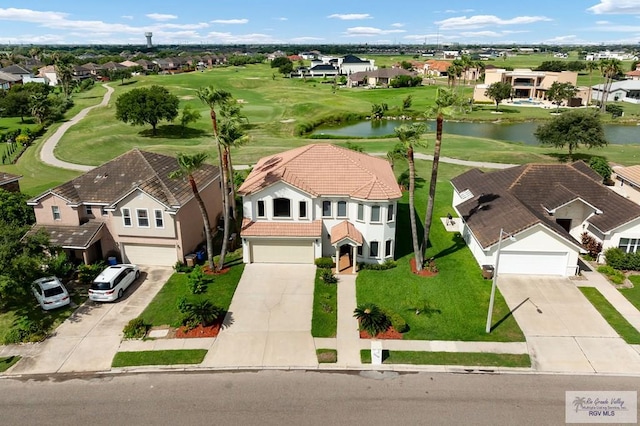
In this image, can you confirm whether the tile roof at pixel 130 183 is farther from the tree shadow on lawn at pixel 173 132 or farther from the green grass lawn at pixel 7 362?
the tree shadow on lawn at pixel 173 132

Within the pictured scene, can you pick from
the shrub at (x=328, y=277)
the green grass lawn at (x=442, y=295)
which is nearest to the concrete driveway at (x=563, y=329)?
the green grass lawn at (x=442, y=295)

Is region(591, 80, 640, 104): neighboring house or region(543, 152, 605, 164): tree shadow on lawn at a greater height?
region(591, 80, 640, 104): neighboring house

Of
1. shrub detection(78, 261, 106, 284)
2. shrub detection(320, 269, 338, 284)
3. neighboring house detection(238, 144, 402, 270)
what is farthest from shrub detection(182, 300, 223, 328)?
shrub detection(78, 261, 106, 284)

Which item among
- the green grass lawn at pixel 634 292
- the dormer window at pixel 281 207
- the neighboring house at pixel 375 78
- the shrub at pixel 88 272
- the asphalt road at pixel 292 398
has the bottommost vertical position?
the green grass lawn at pixel 634 292

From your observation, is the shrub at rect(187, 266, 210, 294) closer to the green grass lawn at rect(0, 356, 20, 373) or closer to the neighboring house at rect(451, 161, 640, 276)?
the green grass lawn at rect(0, 356, 20, 373)

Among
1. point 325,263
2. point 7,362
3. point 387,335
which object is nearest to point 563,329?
point 387,335

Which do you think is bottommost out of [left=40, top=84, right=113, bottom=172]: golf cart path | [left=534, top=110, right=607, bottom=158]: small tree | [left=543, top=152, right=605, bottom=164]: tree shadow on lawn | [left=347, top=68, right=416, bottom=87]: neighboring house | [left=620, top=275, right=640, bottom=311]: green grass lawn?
[left=620, top=275, right=640, bottom=311]: green grass lawn

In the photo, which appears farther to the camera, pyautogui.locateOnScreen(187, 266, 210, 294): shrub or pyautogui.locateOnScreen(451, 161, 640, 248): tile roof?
pyautogui.locateOnScreen(451, 161, 640, 248): tile roof

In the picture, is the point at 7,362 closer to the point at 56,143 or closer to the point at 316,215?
the point at 316,215

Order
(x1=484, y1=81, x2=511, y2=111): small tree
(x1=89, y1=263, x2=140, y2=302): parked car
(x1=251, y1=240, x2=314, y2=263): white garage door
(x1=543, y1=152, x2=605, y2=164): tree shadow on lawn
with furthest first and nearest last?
(x1=484, y1=81, x2=511, y2=111): small tree → (x1=543, y1=152, x2=605, y2=164): tree shadow on lawn → (x1=251, y1=240, x2=314, y2=263): white garage door → (x1=89, y1=263, x2=140, y2=302): parked car
